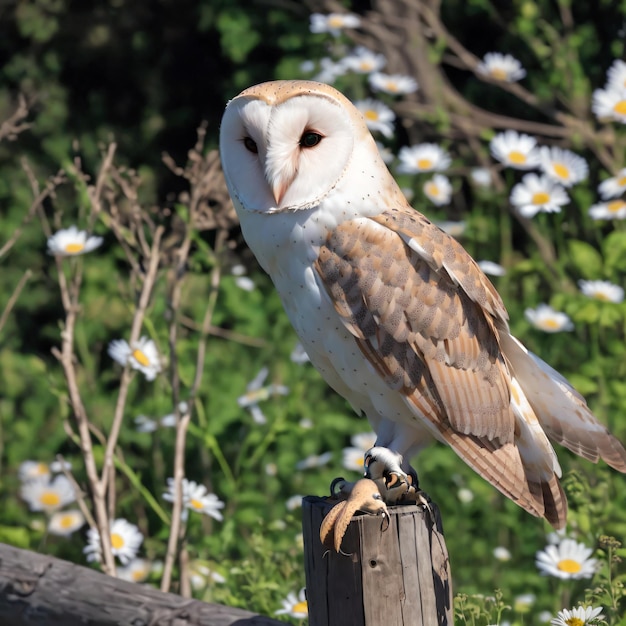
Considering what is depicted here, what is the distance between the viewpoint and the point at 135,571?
3.43 m

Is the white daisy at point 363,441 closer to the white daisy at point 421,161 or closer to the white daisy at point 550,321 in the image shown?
the white daisy at point 550,321

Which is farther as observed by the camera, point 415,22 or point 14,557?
point 415,22

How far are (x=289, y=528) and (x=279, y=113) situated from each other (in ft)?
5.70

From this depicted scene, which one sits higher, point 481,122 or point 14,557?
point 481,122

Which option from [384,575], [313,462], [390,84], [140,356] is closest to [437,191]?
[390,84]

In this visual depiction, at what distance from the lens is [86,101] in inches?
219

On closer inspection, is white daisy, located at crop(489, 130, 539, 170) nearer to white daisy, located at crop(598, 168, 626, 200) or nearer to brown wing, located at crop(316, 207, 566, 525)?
white daisy, located at crop(598, 168, 626, 200)

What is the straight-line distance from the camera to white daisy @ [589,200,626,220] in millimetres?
3674

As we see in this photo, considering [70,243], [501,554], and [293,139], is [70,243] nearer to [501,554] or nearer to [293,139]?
[293,139]

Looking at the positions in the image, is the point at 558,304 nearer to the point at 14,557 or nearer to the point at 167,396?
the point at 167,396

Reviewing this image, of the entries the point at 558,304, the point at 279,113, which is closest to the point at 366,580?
the point at 279,113

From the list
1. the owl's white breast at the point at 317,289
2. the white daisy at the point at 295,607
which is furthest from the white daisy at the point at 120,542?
the owl's white breast at the point at 317,289

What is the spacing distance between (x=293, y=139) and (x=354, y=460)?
1650mm

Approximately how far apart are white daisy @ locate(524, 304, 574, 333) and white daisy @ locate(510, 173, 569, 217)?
35 centimetres
